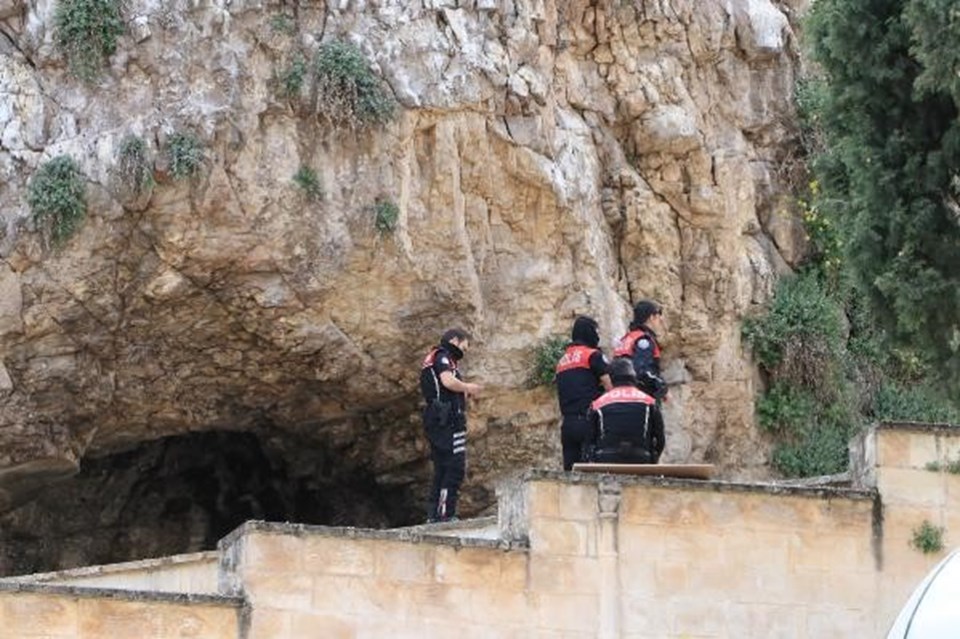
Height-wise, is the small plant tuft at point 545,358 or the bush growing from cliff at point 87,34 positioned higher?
the bush growing from cliff at point 87,34

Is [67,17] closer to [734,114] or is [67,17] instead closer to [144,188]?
[144,188]

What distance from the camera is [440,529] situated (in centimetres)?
1780

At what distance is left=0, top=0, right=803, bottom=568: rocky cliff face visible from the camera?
21.5 meters

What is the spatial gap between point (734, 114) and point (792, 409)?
3.17 m

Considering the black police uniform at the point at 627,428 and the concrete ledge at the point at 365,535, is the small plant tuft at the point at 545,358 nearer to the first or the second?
the black police uniform at the point at 627,428

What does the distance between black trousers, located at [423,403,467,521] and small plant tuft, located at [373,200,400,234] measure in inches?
101

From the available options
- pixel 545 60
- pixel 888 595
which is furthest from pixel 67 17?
pixel 888 595

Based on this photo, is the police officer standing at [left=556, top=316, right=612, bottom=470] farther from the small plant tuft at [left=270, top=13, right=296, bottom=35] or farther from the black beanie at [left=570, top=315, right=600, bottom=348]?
the small plant tuft at [left=270, top=13, right=296, bottom=35]

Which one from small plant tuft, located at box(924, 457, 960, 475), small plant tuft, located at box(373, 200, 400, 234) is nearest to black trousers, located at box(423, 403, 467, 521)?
small plant tuft, located at box(373, 200, 400, 234)

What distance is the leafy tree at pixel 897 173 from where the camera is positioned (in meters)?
16.4

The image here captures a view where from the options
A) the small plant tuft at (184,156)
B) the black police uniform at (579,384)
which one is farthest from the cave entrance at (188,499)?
the black police uniform at (579,384)

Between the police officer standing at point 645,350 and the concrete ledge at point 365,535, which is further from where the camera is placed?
the police officer standing at point 645,350

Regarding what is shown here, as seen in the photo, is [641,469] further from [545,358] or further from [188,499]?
[188,499]

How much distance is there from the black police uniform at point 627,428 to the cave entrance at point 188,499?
6.44m
